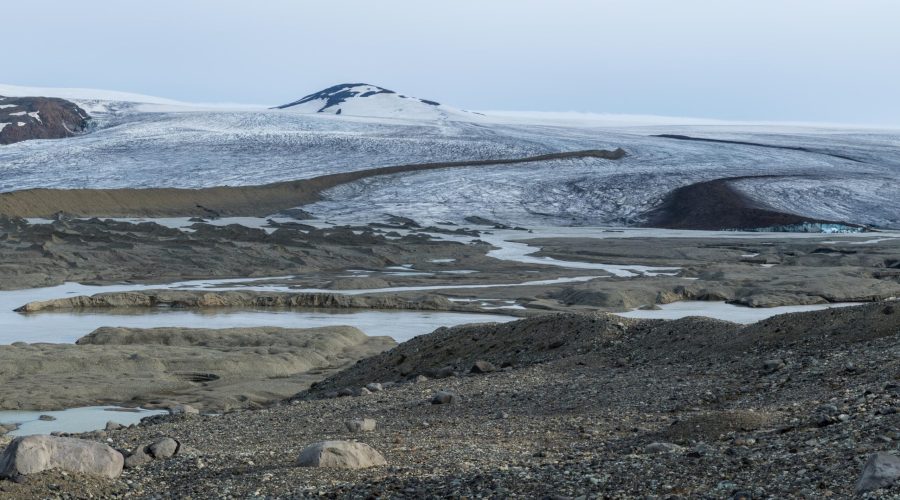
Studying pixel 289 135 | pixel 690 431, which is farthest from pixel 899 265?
pixel 289 135

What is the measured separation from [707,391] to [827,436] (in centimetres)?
293

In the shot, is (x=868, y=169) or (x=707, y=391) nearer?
Result: (x=707, y=391)

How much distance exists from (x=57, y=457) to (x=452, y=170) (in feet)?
165

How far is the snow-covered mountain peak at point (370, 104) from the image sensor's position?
83.3 meters

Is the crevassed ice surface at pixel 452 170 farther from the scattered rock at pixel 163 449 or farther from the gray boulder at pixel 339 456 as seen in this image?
the gray boulder at pixel 339 456

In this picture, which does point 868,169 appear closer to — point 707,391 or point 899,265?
point 899,265

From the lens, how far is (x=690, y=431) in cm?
707

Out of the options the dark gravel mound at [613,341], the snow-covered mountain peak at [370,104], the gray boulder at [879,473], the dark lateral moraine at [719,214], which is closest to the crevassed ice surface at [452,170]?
the dark lateral moraine at [719,214]

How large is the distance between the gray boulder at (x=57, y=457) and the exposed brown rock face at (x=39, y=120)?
216 feet

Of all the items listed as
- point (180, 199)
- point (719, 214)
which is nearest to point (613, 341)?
point (719, 214)

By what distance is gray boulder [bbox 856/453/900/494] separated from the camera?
488 centimetres

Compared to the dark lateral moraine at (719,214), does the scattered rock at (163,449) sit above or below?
above

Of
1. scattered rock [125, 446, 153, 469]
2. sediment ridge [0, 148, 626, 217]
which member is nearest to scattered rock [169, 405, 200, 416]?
scattered rock [125, 446, 153, 469]

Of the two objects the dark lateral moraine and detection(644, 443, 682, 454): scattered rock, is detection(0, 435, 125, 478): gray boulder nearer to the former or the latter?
detection(644, 443, 682, 454): scattered rock
